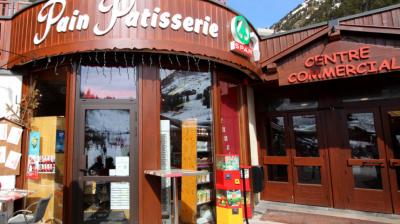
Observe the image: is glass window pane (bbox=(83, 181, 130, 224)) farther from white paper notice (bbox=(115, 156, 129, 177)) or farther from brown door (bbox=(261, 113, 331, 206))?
brown door (bbox=(261, 113, 331, 206))

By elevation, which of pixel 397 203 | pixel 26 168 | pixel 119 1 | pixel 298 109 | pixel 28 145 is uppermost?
pixel 119 1

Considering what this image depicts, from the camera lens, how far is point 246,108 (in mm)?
7266

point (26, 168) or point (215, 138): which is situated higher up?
point (215, 138)

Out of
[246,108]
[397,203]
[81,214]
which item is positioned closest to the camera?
[81,214]

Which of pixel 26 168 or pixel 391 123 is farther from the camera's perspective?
pixel 391 123

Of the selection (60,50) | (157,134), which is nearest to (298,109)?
(157,134)

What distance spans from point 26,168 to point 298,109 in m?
5.98

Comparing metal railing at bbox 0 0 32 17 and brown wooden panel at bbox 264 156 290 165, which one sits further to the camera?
brown wooden panel at bbox 264 156 290 165

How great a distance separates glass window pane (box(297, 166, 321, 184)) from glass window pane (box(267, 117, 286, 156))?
Result: 576 mm

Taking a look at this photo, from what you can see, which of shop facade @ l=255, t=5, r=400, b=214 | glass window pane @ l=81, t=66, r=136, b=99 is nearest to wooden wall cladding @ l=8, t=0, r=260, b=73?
glass window pane @ l=81, t=66, r=136, b=99

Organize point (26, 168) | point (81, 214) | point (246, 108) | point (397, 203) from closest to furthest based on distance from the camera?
point (81, 214)
point (26, 168)
point (397, 203)
point (246, 108)

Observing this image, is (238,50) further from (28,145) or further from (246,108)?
(28,145)

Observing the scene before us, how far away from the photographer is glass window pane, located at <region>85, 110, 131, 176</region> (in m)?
5.26

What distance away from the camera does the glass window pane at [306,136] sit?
739cm
